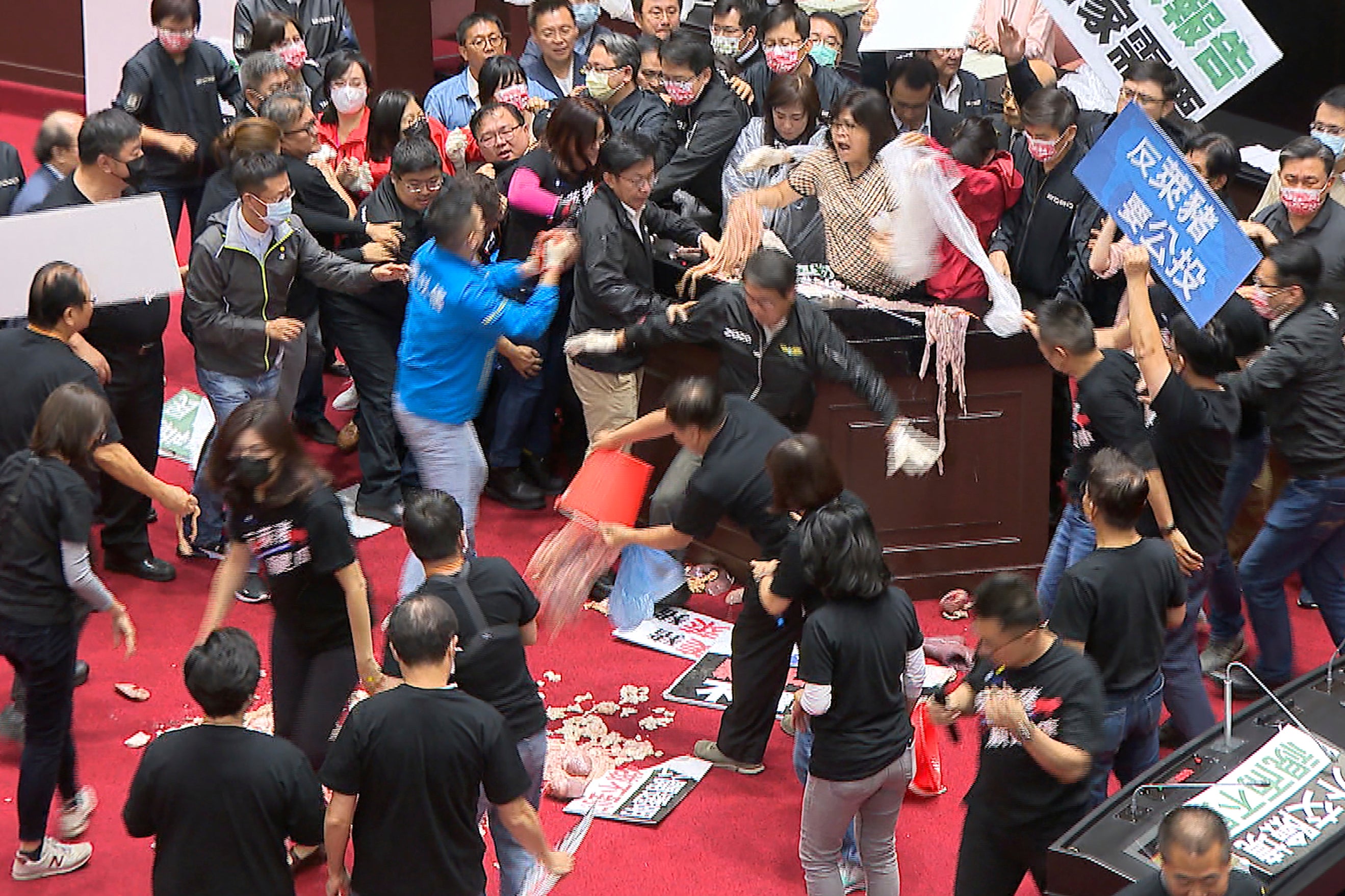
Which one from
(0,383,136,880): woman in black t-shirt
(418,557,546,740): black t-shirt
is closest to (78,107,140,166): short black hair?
(0,383,136,880): woman in black t-shirt

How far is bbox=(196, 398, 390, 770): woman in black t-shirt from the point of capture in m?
4.66

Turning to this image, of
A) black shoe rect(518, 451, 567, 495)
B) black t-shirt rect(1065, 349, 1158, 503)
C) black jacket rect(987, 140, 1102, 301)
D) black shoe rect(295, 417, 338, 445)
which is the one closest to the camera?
black t-shirt rect(1065, 349, 1158, 503)

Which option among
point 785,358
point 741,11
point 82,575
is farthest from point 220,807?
point 741,11

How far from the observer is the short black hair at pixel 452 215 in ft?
18.8

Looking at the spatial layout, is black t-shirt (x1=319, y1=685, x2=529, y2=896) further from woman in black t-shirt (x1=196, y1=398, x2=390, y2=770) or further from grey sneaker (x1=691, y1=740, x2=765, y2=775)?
grey sneaker (x1=691, y1=740, x2=765, y2=775)

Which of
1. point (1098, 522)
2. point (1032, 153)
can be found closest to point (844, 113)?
point (1032, 153)

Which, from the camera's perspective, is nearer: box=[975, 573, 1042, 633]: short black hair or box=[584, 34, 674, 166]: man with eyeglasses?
box=[975, 573, 1042, 633]: short black hair

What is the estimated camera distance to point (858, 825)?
4.82 metres

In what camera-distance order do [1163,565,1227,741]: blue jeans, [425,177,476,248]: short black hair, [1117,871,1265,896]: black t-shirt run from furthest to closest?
[425,177,476,248]: short black hair → [1163,565,1227,741]: blue jeans → [1117,871,1265,896]: black t-shirt

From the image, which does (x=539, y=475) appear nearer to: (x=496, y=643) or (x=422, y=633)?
(x=496, y=643)

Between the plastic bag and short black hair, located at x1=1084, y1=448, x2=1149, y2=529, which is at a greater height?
short black hair, located at x1=1084, y1=448, x2=1149, y2=529

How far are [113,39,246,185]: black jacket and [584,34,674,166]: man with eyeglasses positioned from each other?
182 centimetres

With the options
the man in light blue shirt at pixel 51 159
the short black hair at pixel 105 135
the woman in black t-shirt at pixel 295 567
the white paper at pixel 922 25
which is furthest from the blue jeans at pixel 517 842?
the white paper at pixel 922 25

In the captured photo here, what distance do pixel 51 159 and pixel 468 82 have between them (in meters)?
2.34
